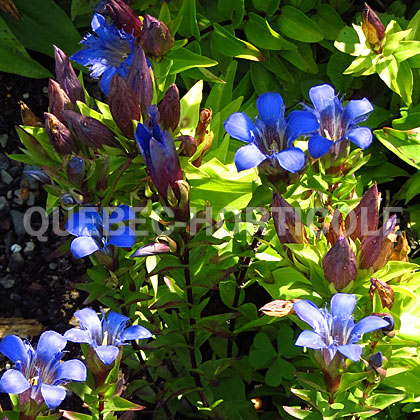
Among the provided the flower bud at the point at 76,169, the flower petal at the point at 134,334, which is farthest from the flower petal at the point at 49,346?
the flower bud at the point at 76,169

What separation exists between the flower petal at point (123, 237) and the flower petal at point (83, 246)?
3 cm

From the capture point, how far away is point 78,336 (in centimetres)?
123

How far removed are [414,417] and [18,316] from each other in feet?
3.62

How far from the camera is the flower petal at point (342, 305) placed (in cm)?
118

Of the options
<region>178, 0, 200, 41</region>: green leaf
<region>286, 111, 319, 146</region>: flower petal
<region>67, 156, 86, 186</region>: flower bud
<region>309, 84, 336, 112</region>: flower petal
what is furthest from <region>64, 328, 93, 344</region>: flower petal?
<region>178, 0, 200, 41</region>: green leaf

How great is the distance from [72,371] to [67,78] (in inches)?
24.3

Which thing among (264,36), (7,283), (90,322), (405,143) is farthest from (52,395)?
(264,36)

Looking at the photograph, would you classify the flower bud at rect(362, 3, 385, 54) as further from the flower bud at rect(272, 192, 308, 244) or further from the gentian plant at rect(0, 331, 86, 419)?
the gentian plant at rect(0, 331, 86, 419)

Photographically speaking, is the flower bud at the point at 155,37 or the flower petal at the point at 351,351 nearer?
the flower petal at the point at 351,351

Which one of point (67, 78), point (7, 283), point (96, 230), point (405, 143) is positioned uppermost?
point (67, 78)

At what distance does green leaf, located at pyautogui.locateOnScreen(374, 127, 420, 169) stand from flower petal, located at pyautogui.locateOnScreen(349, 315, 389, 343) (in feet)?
2.44

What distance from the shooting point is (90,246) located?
1289mm

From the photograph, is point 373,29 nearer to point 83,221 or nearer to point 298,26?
point 298,26

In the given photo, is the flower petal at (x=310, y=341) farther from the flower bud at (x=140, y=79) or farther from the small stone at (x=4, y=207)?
the small stone at (x=4, y=207)
